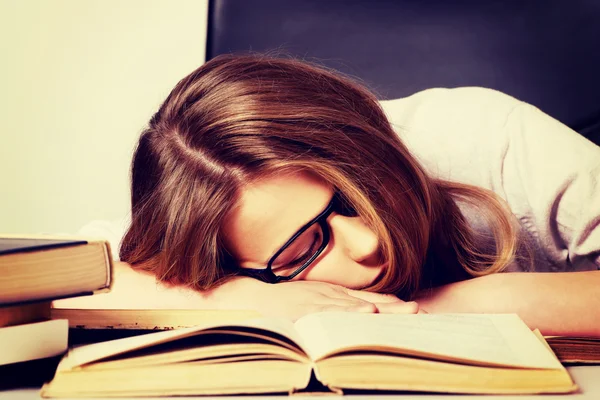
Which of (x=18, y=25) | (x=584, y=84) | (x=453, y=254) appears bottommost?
(x=453, y=254)

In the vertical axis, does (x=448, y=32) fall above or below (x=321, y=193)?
above

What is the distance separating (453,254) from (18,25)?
146 cm

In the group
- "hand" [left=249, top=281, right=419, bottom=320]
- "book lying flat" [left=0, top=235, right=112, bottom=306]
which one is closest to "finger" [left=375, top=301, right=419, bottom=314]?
"hand" [left=249, top=281, right=419, bottom=320]

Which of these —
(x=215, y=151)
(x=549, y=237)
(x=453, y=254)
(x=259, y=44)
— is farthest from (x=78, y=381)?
(x=259, y=44)

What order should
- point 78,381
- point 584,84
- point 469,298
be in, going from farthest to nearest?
point 584,84
point 469,298
point 78,381

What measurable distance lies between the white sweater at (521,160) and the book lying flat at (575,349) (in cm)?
40

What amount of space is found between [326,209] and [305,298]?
0.13 metres

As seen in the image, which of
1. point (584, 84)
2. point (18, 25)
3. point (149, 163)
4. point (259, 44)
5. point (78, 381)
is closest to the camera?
point (78, 381)

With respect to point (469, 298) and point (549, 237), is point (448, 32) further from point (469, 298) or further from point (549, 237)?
point (469, 298)

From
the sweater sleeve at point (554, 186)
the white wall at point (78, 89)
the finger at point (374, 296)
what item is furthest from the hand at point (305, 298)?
the white wall at point (78, 89)

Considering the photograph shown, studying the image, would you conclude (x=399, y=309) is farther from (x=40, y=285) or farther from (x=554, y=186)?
(x=554, y=186)

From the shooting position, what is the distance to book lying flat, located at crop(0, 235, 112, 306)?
431 millimetres

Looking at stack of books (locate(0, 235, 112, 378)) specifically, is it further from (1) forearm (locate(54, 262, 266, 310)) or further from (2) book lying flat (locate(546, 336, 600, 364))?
(2) book lying flat (locate(546, 336, 600, 364))

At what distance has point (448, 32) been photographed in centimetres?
138
